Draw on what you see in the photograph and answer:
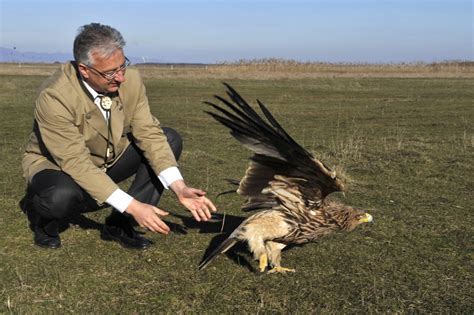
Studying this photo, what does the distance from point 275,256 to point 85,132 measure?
203 centimetres

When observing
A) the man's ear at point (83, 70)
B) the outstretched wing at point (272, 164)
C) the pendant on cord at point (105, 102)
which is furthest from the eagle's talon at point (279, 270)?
the man's ear at point (83, 70)

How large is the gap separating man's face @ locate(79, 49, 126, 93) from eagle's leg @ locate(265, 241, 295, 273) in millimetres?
1987

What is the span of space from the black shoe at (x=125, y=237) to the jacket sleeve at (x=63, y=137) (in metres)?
1.26

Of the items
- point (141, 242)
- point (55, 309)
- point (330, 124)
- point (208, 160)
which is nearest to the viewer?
point (55, 309)

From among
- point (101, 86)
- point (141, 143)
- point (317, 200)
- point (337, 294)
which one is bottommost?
point (337, 294)

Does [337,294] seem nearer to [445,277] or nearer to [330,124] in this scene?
[445,277]

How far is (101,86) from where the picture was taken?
4277mm

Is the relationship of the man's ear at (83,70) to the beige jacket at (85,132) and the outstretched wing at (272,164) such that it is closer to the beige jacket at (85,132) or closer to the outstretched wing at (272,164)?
the beige jacket at (85,132)

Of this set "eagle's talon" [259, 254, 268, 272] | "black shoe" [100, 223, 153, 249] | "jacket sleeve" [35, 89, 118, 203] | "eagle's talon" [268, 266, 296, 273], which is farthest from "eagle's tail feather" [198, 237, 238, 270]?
"jacket sleeve" [35, 89, 118, 203]

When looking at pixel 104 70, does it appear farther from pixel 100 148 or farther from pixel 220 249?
pixel 220 249

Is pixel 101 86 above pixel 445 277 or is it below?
above

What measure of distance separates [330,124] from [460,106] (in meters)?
7.71

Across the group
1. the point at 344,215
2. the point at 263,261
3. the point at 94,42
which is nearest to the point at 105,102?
the point at 94,42

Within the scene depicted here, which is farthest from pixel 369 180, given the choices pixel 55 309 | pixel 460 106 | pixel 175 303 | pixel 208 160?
pixel 460 106
